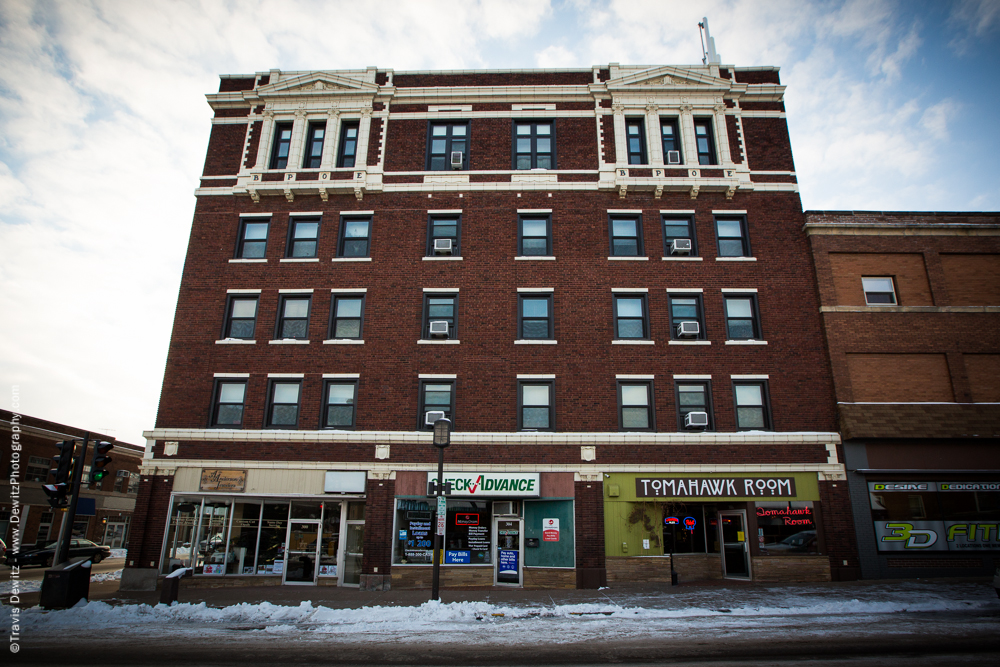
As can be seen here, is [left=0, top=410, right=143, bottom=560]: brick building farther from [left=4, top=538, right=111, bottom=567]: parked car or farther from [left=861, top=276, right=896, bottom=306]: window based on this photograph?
[left=861, top=276, right=896, bottom=306]: window

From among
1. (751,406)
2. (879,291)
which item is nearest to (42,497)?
(751,406)

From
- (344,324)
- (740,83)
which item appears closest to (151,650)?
(344,324)

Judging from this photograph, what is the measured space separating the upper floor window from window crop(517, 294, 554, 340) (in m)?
8.35

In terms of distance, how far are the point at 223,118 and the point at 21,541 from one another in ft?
104

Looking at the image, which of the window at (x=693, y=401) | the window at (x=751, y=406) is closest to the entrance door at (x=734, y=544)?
the window at (x=751, y=406)

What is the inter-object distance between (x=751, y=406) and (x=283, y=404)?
53.8 ft

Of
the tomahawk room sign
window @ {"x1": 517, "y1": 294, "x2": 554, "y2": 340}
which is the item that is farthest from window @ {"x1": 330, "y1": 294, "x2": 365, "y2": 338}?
the tomahawk room sign

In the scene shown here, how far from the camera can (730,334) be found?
19844mm

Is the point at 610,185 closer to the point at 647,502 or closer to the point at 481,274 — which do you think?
the point at 481,274

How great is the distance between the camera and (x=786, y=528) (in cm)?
1814

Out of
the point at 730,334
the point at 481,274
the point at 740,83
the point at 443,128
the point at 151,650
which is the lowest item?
the point at 151,650

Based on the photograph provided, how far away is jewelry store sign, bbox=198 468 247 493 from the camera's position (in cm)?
1855

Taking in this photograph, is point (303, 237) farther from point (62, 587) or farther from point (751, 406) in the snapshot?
point (751, 406)

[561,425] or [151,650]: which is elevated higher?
[561,425]
